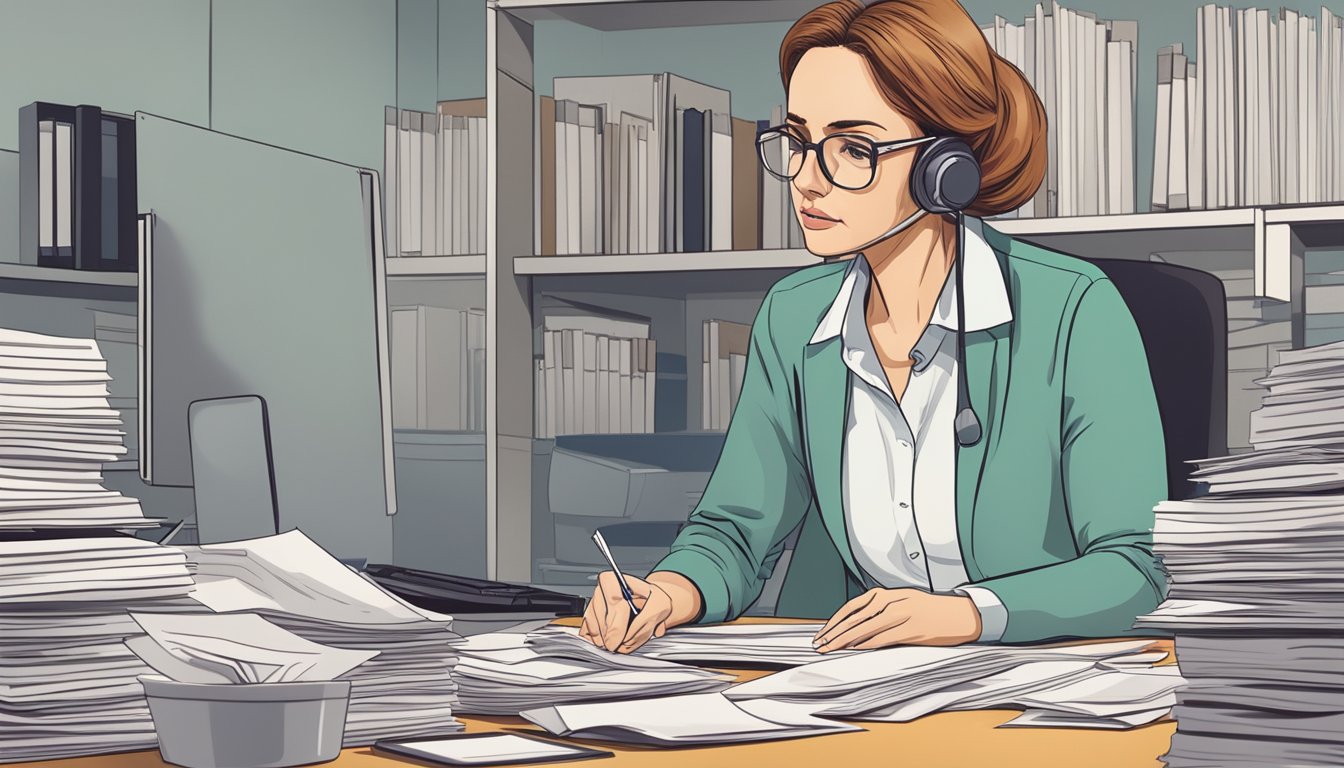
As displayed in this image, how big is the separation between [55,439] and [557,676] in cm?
37

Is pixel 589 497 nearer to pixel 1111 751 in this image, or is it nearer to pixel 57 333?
pixel 57 333

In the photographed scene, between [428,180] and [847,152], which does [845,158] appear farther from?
[428,180]

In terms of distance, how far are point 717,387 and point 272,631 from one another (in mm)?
1805

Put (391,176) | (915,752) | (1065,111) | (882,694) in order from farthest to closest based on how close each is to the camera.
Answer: (391,176) → (1065,111) → (882,694) → (915,752)

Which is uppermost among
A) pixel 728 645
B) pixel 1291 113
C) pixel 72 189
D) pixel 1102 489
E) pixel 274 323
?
pixel 1291 113

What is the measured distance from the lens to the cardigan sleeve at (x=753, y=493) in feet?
4.73

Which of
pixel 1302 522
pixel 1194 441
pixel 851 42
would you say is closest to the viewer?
pixel 1302 522

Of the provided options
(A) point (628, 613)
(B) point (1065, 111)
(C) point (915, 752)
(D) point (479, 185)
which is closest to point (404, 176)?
(D) point (479, 185)

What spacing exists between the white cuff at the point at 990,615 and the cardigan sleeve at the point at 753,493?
287mm

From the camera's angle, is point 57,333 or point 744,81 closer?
point 57,333

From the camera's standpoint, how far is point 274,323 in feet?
6.57

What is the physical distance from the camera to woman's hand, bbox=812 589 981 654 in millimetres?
1104

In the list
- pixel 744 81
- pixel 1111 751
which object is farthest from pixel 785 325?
pixel 744 81

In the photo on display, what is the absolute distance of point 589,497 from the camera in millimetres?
2346
